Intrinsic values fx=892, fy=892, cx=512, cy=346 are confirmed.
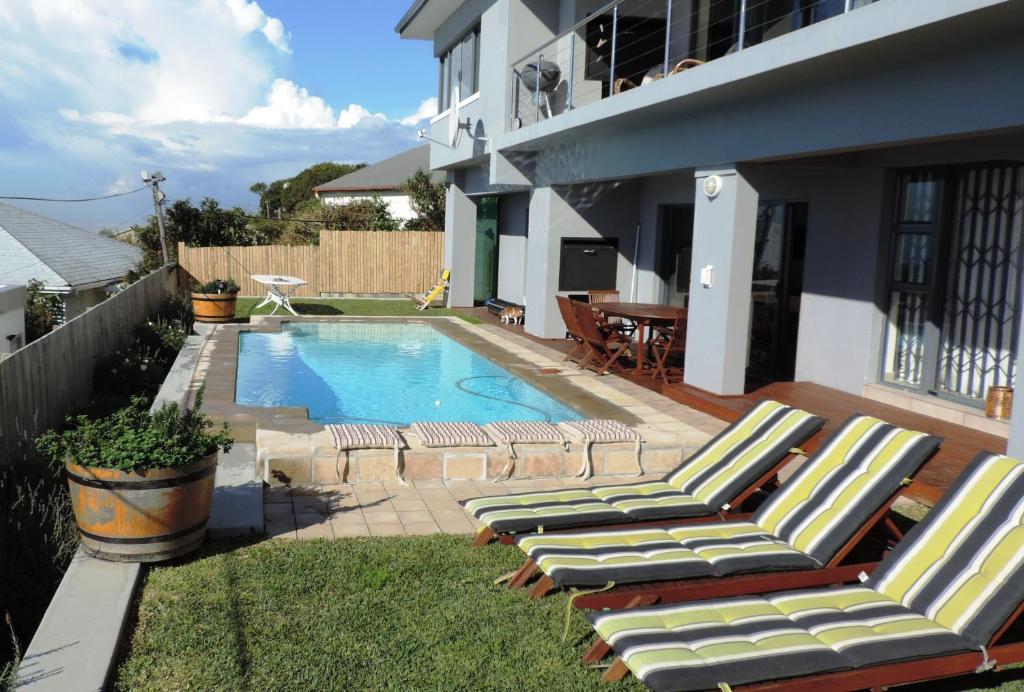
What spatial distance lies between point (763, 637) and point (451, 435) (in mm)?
3789

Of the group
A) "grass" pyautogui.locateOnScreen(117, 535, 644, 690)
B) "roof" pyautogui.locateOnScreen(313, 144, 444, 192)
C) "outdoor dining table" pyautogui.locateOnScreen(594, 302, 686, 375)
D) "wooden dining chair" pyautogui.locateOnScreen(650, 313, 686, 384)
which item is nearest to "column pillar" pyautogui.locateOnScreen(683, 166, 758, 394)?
"wooden dining chair" pyautogui.locateOnScreen(650, 313, 686, 384)

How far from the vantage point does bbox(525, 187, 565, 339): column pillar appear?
14.7 metres

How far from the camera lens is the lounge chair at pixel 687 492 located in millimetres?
4879

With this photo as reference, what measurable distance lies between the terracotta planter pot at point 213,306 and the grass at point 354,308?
3.73 feet

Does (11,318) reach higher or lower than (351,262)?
lower

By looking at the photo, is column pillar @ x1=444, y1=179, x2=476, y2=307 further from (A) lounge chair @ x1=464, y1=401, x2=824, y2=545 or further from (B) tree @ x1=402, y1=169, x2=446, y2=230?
(A) lounge chair @ x1=464, y1=401, x2=824, y2=545

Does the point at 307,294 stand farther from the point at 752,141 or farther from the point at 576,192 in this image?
the point at 752,141

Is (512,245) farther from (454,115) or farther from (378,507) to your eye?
(378,507)

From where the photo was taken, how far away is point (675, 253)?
14211mm

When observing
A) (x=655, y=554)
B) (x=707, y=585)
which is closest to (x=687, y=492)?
(x=655, y=554)

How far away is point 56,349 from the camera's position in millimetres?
7934

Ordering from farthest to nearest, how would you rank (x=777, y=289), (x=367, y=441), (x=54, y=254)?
(x=54, y=254)
(x=777, y=289)
(x=367, y=441)

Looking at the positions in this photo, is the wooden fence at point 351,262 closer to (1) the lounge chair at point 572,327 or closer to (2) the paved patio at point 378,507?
(1) the lounge chair at point 572,327

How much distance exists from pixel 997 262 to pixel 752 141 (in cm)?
250
